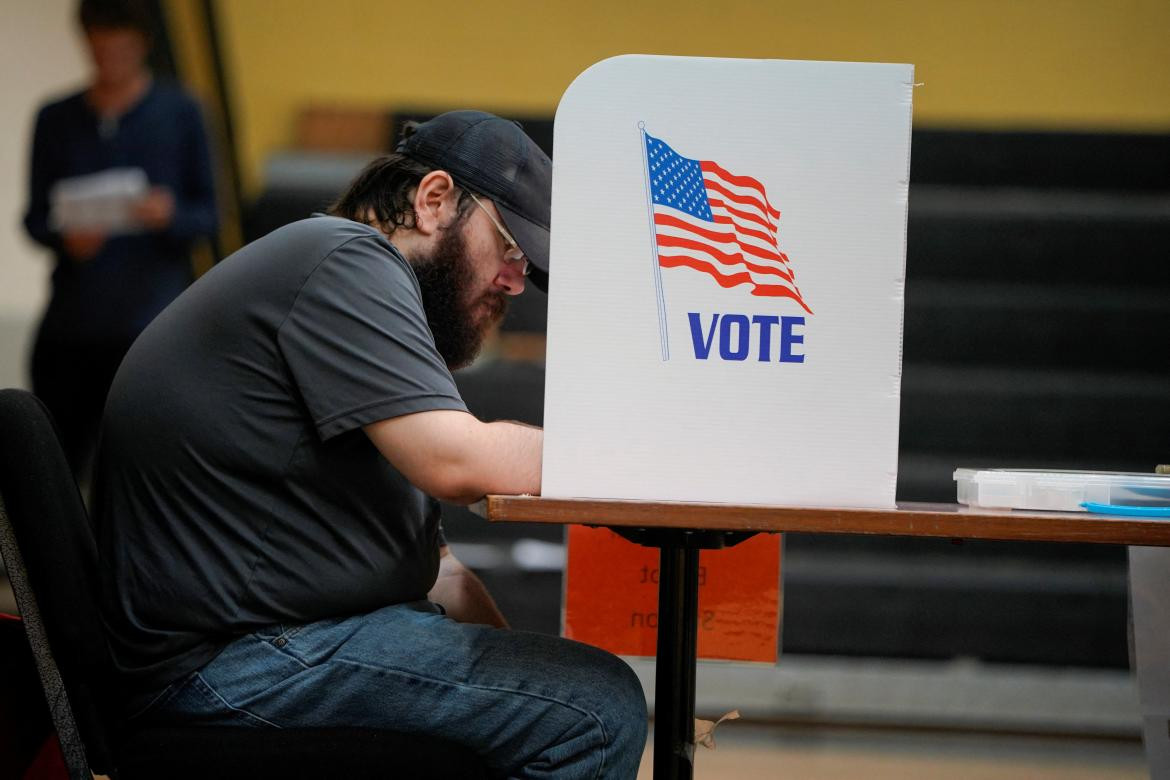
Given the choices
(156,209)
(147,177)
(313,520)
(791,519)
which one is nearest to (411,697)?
(313,520)

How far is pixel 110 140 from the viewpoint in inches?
132

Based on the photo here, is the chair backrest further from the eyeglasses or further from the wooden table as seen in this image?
the eyeglasses

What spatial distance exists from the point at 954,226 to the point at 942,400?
0.59m

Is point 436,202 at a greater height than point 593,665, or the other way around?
point 436,202

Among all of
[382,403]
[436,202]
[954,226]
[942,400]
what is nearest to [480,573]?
[942,400]

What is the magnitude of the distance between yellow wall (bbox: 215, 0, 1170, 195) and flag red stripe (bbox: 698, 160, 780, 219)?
2965 millimetres

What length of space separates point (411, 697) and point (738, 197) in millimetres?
592

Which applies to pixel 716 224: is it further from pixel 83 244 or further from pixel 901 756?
pixel 83 244

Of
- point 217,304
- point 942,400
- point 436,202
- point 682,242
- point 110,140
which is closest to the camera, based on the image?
point 682,242

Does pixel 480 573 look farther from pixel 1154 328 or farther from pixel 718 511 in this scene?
pixel 718 511

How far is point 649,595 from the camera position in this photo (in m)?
1.56

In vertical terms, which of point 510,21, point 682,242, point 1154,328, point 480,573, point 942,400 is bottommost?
point 480,573

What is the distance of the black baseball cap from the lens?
1.45 m

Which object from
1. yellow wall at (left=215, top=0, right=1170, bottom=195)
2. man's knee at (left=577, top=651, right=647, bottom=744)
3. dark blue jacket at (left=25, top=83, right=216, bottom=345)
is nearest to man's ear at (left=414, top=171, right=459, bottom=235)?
man's knee at (left=577, top=651, right=647, bottom=744)
